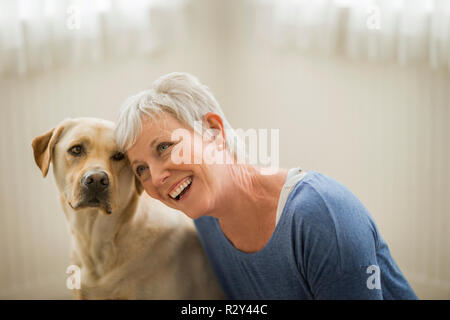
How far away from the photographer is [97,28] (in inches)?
53.7

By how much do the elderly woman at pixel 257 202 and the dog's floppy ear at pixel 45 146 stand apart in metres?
0.16

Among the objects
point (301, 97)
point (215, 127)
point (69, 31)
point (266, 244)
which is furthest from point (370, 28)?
Result: point (69, 31)

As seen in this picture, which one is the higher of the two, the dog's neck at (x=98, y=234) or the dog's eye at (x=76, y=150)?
the dog's eye at (x=76, y=150)

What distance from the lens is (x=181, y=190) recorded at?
952 mm

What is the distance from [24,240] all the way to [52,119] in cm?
38

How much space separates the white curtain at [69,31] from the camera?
1.22 meters

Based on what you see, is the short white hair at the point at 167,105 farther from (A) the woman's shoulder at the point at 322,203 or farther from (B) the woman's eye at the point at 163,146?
(A) the woman's shoulder at the point at 322,203

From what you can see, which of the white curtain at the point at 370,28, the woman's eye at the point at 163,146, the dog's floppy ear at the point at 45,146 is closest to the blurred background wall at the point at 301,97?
the white curtain at the point at 370,28

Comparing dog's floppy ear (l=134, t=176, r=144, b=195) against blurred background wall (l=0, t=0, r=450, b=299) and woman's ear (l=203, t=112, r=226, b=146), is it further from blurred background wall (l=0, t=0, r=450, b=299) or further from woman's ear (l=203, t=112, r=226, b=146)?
blurred background wall (l=0, t=0, r=450, b=299)

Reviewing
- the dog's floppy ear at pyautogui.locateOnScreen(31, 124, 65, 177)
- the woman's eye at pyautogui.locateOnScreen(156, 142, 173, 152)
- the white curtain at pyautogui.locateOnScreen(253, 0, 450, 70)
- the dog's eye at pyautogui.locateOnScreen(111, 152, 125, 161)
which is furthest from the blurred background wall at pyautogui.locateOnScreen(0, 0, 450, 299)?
the woman's eye at pyautogui.locateOnScreen(156, 142, 173, 152)

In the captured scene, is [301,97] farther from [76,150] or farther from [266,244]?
[76,150]

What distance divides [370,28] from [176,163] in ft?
2.75
